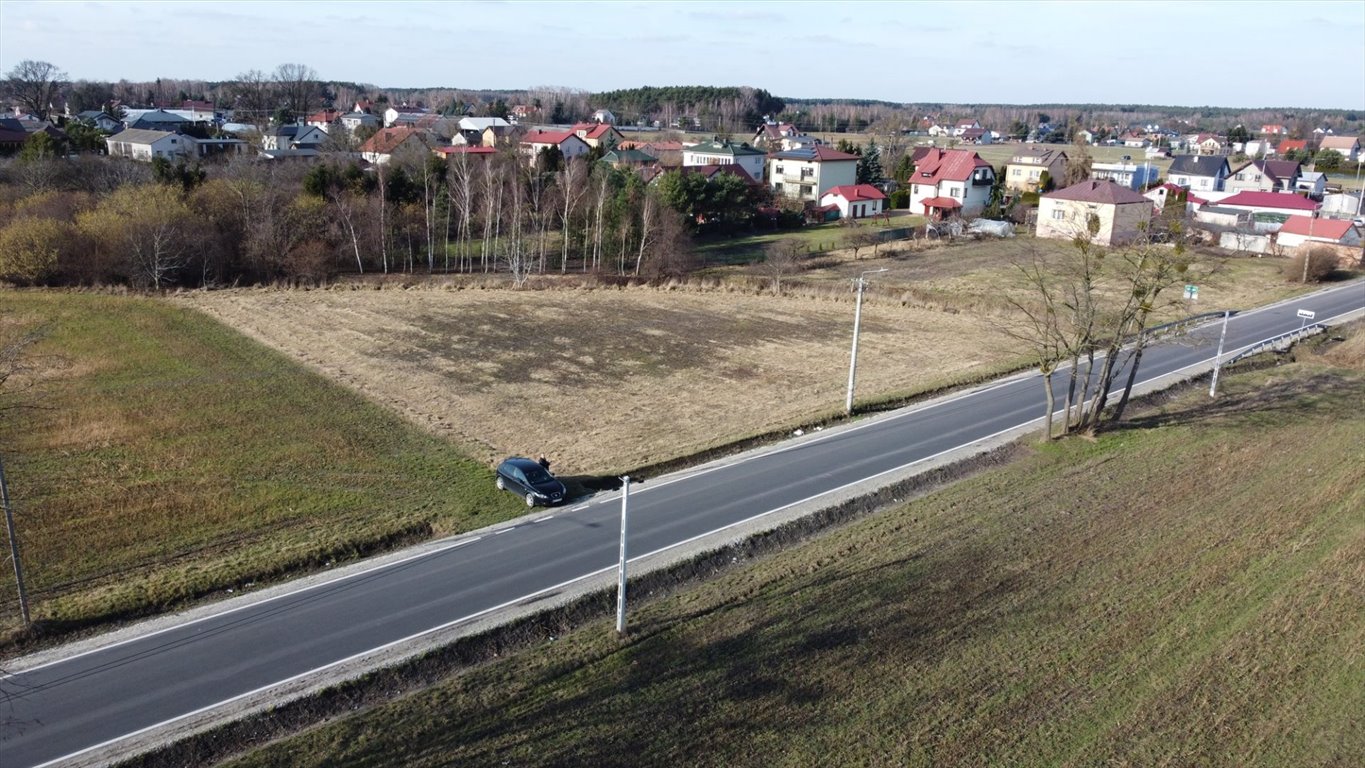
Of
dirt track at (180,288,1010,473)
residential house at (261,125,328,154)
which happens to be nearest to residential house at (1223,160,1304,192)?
dirt track at (180,288,1010,473)

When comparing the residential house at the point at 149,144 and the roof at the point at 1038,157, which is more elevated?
the roof at the point at 1038,157

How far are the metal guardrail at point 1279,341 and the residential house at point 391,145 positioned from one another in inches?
2451

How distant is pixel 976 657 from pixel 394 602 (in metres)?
11.2

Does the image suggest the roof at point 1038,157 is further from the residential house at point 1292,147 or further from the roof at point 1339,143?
the roof at point 1339,143

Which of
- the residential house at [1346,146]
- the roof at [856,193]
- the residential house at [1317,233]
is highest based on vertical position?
the residential house at [1346,146]

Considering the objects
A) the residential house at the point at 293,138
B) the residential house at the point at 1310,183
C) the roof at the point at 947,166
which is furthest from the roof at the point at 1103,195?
the residential house at the point at 293,138

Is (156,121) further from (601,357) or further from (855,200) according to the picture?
(601,357)

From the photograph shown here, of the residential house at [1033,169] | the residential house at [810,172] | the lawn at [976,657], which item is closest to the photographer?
the lawn at [976,657]

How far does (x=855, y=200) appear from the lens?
80.3 metres

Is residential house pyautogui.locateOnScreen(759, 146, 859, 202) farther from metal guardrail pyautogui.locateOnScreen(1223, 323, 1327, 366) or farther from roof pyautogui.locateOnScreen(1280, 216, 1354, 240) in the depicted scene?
metal guardrail pyautogui.locateOnScreen(1223, 323, 1327, 366)

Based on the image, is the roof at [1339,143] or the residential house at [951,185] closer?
the residential house at [951,185]

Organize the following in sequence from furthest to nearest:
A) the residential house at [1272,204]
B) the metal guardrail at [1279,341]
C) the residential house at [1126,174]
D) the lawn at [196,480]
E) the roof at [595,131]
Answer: the roof at [595,131] < the residential house at [1126,174] < the residential house at [1272,204] < the metal guardrail at [1279,341] < the lawn at [196,480]

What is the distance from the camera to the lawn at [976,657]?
13781 mm

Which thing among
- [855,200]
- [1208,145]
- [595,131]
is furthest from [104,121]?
[1208,145]
